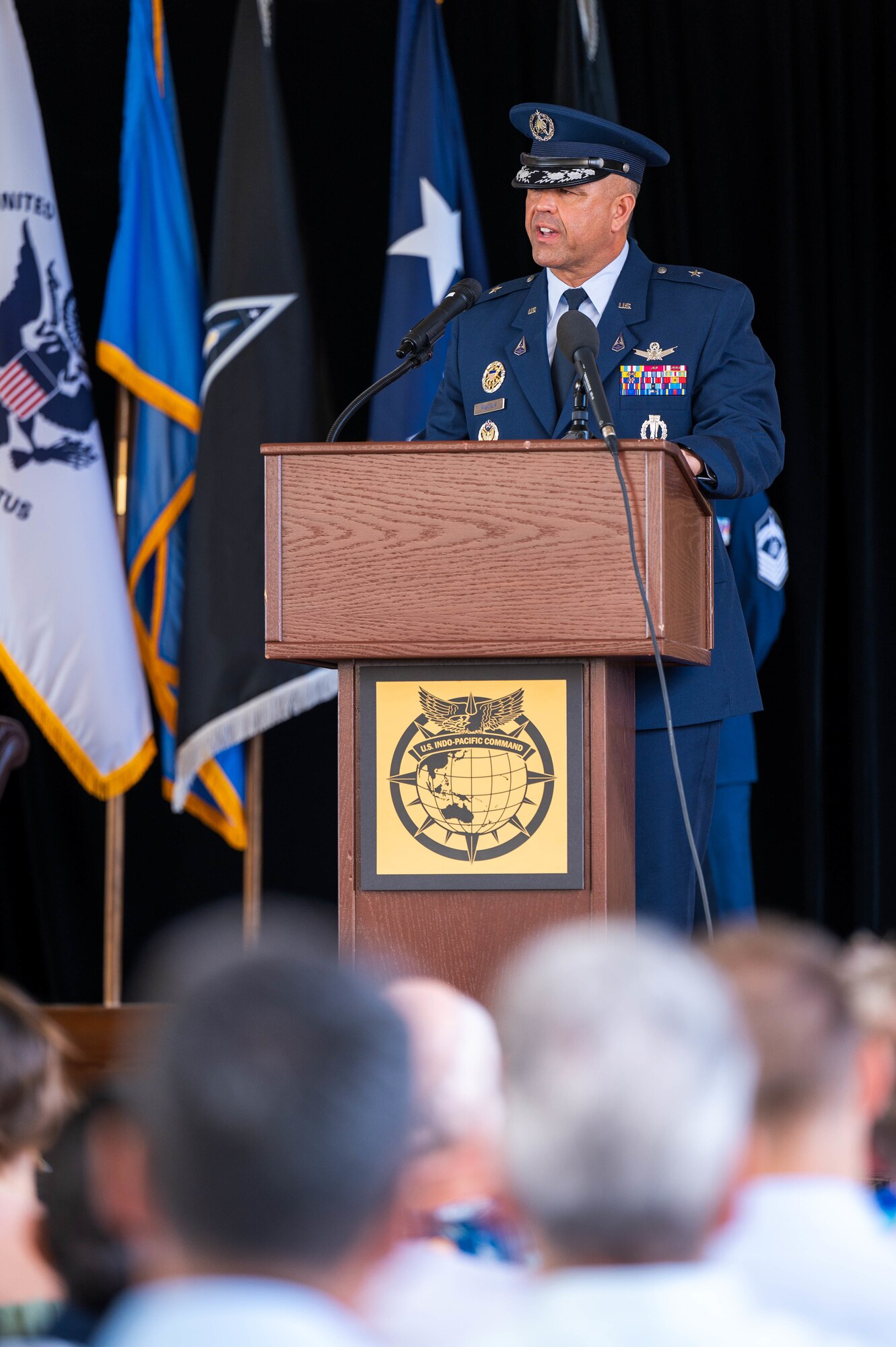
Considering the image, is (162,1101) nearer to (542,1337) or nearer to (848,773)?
(542,1337)

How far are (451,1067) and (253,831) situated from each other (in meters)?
3.41

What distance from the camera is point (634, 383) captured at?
2928mm

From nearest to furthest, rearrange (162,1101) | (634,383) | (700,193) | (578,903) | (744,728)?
(162,1101) < (578,903) < (634,383) < (744,728) < (700,193)

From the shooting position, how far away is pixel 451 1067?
1432 millimetres

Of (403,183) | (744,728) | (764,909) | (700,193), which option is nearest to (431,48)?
(403,183)

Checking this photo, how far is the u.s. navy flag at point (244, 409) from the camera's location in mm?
4613

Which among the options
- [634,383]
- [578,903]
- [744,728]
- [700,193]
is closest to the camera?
[578,903]

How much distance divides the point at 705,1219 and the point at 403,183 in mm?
4170

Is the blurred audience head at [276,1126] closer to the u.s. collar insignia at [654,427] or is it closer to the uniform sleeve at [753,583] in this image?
the u.s. collar insignia at [654,427]

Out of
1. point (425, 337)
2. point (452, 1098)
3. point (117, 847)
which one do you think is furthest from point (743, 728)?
point (452, 1098)

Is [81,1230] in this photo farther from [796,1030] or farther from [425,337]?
[425,337]

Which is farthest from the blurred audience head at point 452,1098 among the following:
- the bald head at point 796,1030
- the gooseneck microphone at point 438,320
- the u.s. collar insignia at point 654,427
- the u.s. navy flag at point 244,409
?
the u.s. navy flag at point 244,409

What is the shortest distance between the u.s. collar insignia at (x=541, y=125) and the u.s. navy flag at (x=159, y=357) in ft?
6.13

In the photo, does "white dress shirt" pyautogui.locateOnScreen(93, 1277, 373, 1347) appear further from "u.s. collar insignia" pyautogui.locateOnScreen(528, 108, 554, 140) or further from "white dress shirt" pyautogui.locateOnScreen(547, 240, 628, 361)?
"u.s. collar insignia" pyautogui.locateOnScreen(528, 108, 554, 140)
